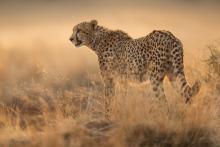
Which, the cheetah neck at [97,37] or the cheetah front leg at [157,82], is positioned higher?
the cheetah neck at [97,37]

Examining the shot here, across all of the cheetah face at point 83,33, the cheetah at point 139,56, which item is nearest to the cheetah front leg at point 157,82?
the cheetah at point 139,56

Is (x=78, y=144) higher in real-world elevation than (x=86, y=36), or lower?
lower

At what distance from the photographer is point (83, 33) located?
54.9 ft

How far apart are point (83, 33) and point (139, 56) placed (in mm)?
1059

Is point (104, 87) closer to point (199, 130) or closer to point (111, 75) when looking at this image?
point (111, 75)

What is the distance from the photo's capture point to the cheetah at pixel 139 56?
15.8 m

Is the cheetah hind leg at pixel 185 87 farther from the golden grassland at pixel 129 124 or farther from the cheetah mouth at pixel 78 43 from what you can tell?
the cheetah mouth at pixel 78 43

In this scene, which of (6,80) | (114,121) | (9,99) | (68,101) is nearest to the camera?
(114,121)

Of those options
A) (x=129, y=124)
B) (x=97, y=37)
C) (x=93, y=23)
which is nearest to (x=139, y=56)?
(x=97, y=37)

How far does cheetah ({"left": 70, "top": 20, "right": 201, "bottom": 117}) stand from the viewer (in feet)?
51.7

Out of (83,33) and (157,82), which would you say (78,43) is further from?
(157,82)

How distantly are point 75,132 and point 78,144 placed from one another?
0.49 m

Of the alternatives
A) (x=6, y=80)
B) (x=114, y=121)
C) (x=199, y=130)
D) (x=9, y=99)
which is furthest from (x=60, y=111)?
(x=6, y=80)

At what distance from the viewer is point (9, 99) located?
1842 centimetres
